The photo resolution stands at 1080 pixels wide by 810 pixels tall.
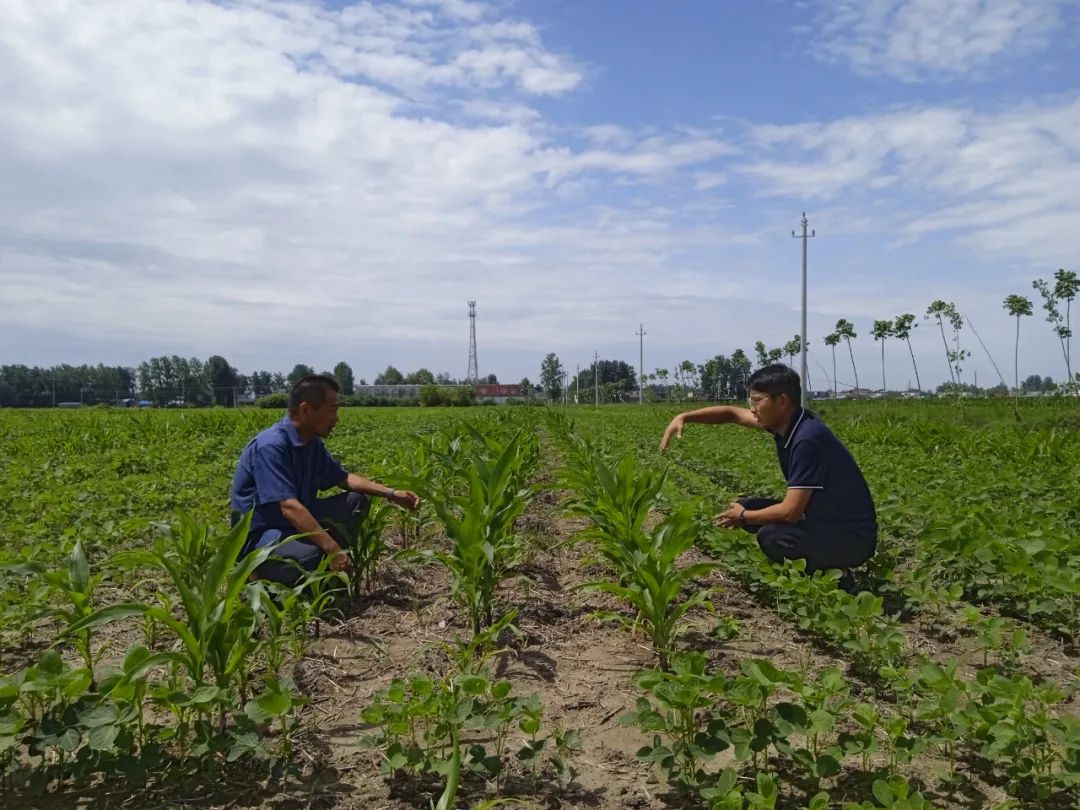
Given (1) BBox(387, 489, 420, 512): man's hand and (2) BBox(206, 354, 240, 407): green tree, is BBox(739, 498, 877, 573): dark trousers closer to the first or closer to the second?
(1) BBox(387, 489, 420, 512): man's hand

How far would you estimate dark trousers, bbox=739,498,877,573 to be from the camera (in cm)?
379

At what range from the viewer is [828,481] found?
12.7 feet

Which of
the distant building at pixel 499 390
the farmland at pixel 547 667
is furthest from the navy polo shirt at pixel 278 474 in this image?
the distant building at pixel 499 390

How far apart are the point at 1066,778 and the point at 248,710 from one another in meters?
2.14

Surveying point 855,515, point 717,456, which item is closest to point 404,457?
point 855,515

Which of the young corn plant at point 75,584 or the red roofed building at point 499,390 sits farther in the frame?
the red roofed building at point 499,390

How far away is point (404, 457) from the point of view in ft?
18.9

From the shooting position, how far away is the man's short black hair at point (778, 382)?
3.90m

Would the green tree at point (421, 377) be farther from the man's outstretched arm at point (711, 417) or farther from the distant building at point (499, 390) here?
the man's outstretched arm at point (711, 417)

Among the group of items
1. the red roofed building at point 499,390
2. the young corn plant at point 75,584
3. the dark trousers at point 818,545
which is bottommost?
the dark trousers at point 818,545

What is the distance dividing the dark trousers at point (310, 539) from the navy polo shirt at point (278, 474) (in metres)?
0.07

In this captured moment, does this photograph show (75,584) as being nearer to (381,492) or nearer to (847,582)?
(381,492)

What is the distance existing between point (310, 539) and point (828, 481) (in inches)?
109

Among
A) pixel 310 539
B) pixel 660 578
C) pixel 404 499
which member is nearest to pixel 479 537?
pixel 660 578
